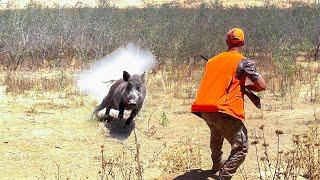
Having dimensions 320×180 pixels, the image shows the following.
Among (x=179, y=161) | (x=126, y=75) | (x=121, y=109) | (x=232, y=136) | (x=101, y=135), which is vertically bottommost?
(x=101, y=135)

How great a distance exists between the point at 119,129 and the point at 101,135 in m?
0.47

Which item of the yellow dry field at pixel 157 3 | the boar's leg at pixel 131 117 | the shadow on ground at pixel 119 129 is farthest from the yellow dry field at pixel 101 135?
the yellow dry field at pixel 157 3

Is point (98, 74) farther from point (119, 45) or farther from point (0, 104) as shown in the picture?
point (119, 45)

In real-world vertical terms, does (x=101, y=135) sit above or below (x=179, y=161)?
below

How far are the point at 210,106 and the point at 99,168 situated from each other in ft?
8.15

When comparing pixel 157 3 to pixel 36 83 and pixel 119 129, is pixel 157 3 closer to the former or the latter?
pixel 36 83

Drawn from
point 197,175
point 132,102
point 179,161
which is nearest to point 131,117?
point 132,102

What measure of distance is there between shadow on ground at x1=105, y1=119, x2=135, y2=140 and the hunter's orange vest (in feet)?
12.9

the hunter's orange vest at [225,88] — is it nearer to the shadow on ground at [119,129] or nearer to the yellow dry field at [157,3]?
the shadow on ground at [119,129]

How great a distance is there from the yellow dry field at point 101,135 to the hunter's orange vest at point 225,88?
3.98ft

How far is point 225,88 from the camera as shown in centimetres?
539

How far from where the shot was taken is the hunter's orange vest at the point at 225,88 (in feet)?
17.6

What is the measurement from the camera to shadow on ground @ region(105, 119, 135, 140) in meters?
9.27

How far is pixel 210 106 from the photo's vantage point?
5.44m
